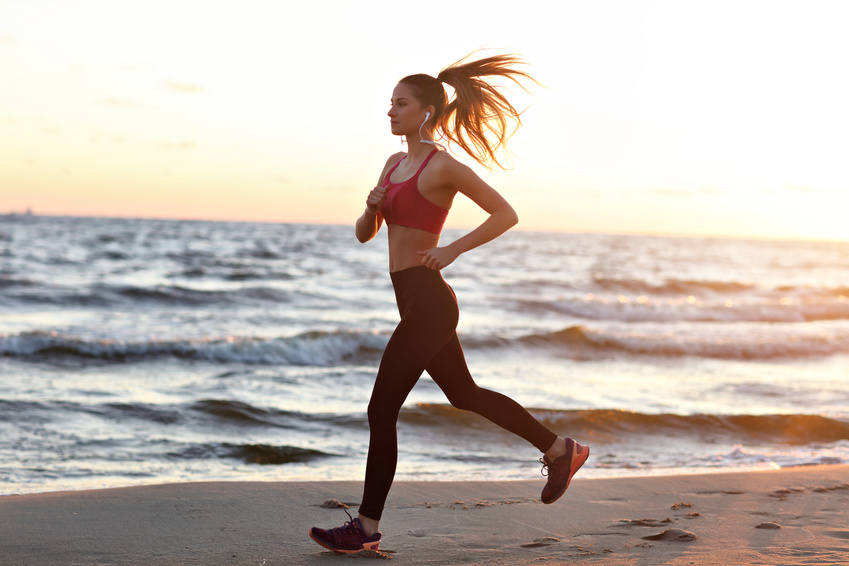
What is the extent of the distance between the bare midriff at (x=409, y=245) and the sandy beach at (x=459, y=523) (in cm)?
132

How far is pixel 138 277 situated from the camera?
23234mm

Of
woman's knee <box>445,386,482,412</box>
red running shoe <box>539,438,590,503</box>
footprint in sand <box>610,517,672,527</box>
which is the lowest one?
footprint in sand <box>610,517,672,527</box>

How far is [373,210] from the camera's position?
130 inches

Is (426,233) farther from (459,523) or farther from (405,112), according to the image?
(459,523)

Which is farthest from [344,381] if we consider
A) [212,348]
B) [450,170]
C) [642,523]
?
[450,170]

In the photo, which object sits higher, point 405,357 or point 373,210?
point 373,210

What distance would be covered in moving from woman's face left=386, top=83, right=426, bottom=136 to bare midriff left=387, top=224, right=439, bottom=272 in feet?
1.44

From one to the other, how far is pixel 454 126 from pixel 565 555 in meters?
2.03

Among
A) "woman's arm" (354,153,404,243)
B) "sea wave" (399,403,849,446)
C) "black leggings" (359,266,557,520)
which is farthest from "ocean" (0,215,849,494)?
"woman's arm" (354,153,404,243)

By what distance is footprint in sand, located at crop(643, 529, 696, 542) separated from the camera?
3693mm

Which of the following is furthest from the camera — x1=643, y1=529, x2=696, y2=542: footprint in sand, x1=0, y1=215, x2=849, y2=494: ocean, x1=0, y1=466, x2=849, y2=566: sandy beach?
x1=0, y1=215, x2=849, y2=494: ocean

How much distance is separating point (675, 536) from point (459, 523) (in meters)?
1.12

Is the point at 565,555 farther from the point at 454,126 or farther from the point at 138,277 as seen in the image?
the point at 138,277

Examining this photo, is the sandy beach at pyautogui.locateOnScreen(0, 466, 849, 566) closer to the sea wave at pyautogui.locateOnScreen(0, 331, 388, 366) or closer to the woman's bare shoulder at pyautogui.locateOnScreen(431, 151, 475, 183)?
the woman's bare shoulder at pyautogui.locateOnScreen(431, 151, 475, 183)
